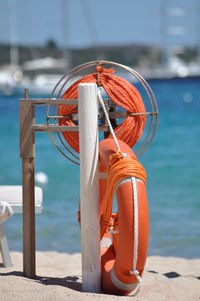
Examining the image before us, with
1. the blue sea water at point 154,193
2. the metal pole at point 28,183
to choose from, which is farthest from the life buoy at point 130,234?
the blue sea water at point 154,193

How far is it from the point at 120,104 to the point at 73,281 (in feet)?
4.06

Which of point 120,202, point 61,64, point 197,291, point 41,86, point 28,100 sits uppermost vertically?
point 61,64

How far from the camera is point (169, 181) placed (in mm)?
11141

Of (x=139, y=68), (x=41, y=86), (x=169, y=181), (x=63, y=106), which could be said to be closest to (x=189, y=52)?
(x=139, y=68)

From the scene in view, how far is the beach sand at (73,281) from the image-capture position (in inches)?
154

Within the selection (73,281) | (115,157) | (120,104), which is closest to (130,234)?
(115,157)

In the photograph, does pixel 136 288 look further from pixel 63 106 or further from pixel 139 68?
pixel 139 68

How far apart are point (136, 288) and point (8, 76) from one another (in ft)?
155

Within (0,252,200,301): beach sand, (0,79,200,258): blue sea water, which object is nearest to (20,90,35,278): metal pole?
(0,252,200,301): beach sand

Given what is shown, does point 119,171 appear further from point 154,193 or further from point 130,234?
point 154,193

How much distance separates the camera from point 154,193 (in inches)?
387

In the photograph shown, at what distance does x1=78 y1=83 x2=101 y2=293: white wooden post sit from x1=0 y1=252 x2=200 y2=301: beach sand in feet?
0.96

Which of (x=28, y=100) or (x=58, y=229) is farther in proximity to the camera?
(x=58, y=229)

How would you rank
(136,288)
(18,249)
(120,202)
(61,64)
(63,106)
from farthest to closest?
(61,64) → (18,249) → (63,106) → (136,288) → (120,202)
